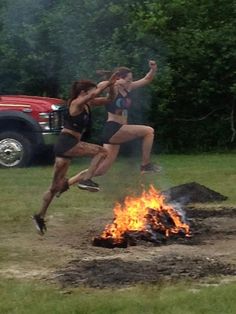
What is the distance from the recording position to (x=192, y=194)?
11797 millimetres

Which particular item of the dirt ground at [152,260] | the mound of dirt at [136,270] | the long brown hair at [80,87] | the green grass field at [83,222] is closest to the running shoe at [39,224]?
the green grass field at [83,222]

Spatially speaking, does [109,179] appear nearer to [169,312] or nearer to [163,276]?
[163,276]

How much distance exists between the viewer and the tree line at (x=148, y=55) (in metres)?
16.9

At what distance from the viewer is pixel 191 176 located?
47.8 feet

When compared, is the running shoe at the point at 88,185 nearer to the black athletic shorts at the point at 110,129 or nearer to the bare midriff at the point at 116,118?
the black athletic shorts at the point at 110,129

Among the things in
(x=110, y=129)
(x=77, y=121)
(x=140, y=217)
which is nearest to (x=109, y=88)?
(x=77, y=121)

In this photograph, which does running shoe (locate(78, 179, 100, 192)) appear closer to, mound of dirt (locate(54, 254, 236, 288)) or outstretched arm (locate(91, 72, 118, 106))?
outstretched arm (locate(91, 72, 118, 106))

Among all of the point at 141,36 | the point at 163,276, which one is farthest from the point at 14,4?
the point at 163,276

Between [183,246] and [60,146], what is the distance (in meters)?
1.79

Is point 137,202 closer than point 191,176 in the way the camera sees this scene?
Yes

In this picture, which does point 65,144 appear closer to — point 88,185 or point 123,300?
point 88,185

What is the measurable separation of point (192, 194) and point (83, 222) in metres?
2.15

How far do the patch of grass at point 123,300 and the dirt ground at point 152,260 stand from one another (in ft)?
0.97

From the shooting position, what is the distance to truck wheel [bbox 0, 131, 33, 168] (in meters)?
16.0
